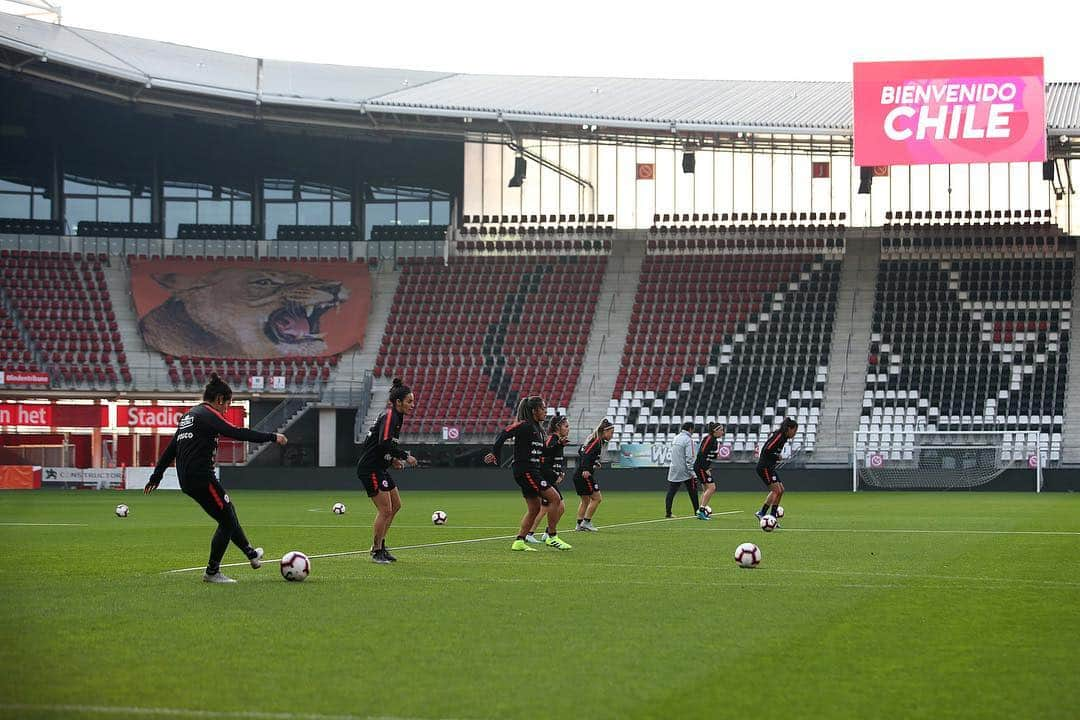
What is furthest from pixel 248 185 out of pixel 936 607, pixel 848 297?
pixel 936 607

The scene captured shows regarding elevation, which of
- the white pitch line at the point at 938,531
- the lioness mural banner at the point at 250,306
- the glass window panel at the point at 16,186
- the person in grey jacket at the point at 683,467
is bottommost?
the white pitch line at the point at 938,531

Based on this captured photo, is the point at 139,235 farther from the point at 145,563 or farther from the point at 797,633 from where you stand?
the point at 797,633

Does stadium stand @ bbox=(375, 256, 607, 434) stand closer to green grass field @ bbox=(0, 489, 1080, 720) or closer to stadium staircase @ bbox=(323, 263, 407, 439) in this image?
stadium staircase @ bbox=(323, 263, 407, 439)

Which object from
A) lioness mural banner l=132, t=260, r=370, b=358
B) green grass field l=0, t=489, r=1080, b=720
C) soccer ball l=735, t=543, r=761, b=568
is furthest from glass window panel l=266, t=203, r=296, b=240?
soccer ball l=735, t=543, r=761, b=568

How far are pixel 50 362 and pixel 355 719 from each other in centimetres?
4987

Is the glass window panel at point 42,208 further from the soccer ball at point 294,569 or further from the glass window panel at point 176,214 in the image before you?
the soccer ball at point 294,569

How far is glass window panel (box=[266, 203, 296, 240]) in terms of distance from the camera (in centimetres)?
6059

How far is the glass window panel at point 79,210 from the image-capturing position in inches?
2355

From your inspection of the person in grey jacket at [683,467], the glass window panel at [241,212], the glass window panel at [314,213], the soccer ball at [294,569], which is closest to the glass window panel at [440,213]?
the glass window panel at [314,213]

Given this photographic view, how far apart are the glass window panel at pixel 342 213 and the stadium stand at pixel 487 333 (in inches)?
186

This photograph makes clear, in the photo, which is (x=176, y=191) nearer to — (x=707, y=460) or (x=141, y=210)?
(x=141, y=210)

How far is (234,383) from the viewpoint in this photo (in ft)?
175

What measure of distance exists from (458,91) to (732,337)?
1481cm

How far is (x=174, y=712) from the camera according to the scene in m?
6.88
